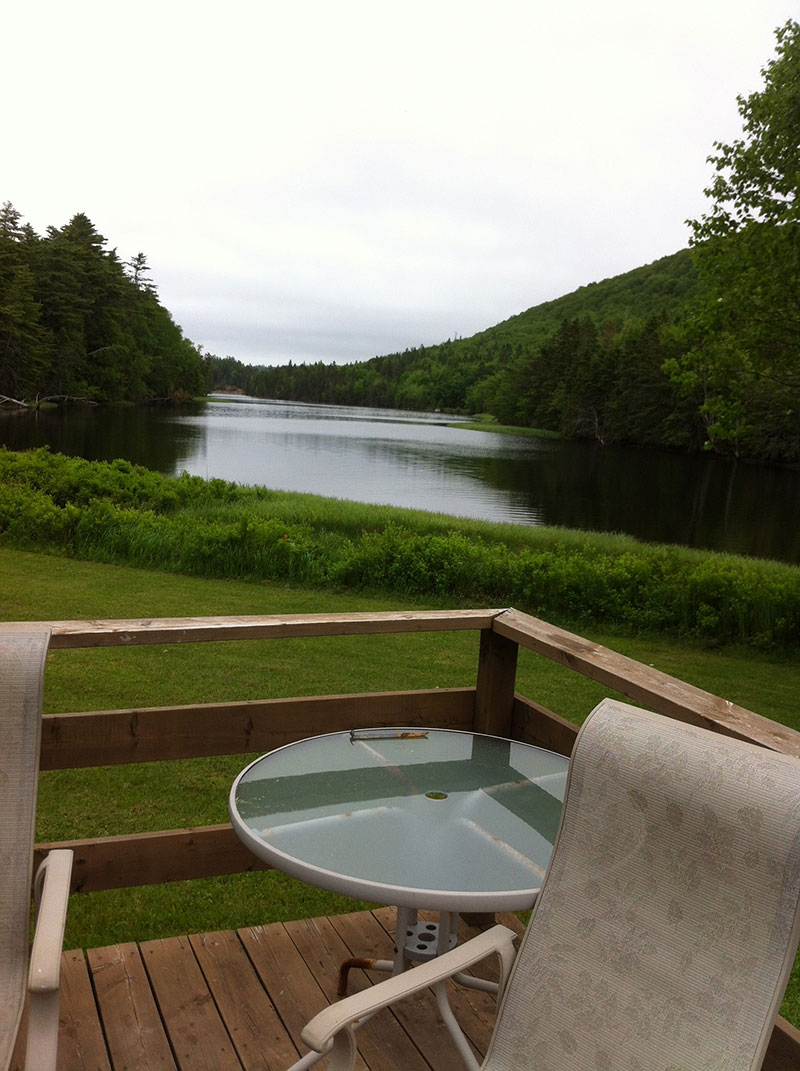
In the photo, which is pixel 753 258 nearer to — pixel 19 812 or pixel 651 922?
pixel 651 922

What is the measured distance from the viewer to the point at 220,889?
151 inches

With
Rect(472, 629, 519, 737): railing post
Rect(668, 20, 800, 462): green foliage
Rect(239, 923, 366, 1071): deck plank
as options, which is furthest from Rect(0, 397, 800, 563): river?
Rect(239, 923, 366, 1071): deck plank

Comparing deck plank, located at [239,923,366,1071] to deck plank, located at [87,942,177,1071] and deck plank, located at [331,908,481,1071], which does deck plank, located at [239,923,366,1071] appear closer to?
deck plank, located at [331,908,481,1071]

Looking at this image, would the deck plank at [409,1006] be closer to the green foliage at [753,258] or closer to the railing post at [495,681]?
the railing post at [495,681]

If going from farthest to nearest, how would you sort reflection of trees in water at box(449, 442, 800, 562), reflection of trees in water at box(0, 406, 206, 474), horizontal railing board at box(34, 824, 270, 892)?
reflection of trees in water at box(0, 406, 206, 474), reflection of trees in water at box(449, 442, 800, 562), horizontal railing board at box(34, 824, 270, 892)

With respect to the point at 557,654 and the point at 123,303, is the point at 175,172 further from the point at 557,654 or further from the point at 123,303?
the point at 557,654

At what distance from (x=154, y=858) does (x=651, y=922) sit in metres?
1.66

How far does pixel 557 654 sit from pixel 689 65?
17.5 m

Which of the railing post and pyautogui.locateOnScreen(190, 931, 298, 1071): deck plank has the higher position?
the railing post

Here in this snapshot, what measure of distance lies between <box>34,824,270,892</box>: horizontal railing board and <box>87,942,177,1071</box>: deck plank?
24 cm

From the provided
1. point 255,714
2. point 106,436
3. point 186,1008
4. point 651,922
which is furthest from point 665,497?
point 651,922

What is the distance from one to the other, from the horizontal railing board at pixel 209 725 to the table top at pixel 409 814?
0.67 ft

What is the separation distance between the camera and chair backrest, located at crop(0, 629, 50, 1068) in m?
2.02

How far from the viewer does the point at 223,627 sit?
8.63ft
